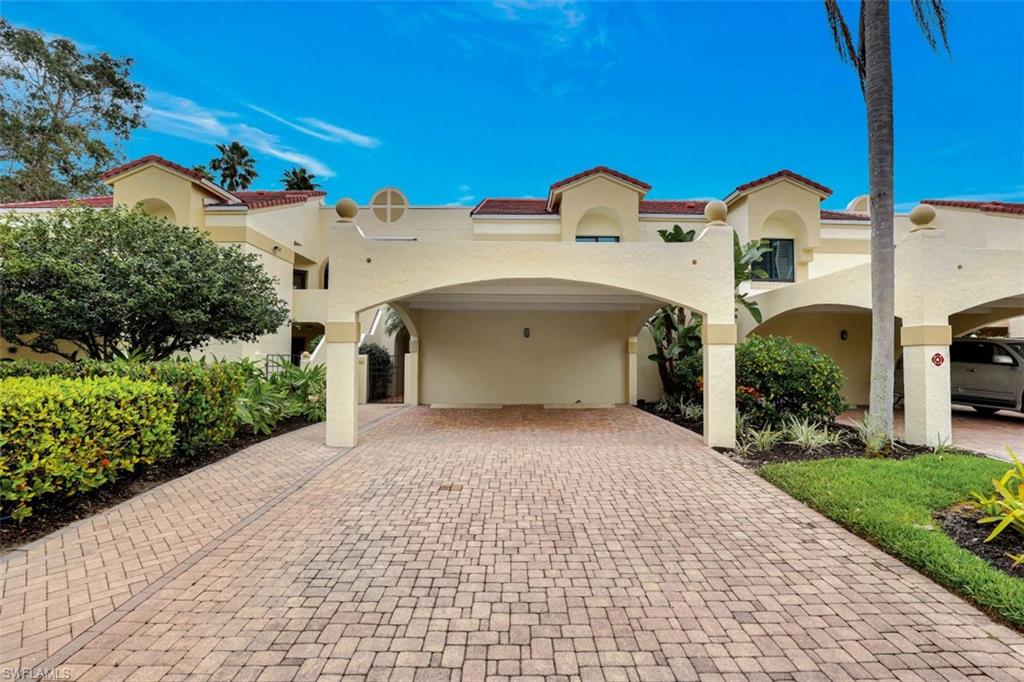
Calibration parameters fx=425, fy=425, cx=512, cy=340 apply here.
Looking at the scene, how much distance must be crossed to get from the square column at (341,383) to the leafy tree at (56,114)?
24298 mm

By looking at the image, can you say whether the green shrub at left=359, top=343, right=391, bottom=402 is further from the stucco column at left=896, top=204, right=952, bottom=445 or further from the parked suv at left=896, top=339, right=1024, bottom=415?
the parked suv at left=896, top=339, right=1024, bottom=415

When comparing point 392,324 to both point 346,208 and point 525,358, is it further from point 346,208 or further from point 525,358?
point 346,208

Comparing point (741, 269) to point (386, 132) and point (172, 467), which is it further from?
point (386, 132)

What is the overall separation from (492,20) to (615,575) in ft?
49.7

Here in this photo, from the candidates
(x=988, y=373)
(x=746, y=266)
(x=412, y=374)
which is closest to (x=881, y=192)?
(x=746, y=266)

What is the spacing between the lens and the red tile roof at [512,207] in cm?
1773

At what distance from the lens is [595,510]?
5441 mm

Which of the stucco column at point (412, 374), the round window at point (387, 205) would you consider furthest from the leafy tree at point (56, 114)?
the stucco column at point (412, 374)

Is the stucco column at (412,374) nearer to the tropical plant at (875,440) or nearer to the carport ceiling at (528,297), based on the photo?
the carport ceiling at (528,297)

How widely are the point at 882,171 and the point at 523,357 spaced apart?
32.3 ft

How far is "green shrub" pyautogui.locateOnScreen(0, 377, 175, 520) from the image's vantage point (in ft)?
14.8

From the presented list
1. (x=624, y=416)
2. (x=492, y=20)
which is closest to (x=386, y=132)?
(x=492, y=20)

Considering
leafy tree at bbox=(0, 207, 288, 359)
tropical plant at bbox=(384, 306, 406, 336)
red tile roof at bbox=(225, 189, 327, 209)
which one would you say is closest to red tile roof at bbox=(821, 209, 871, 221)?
tropical plant at bbox=(384, 306, 406, 336)

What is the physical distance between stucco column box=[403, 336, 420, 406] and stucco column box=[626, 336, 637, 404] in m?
7.03
